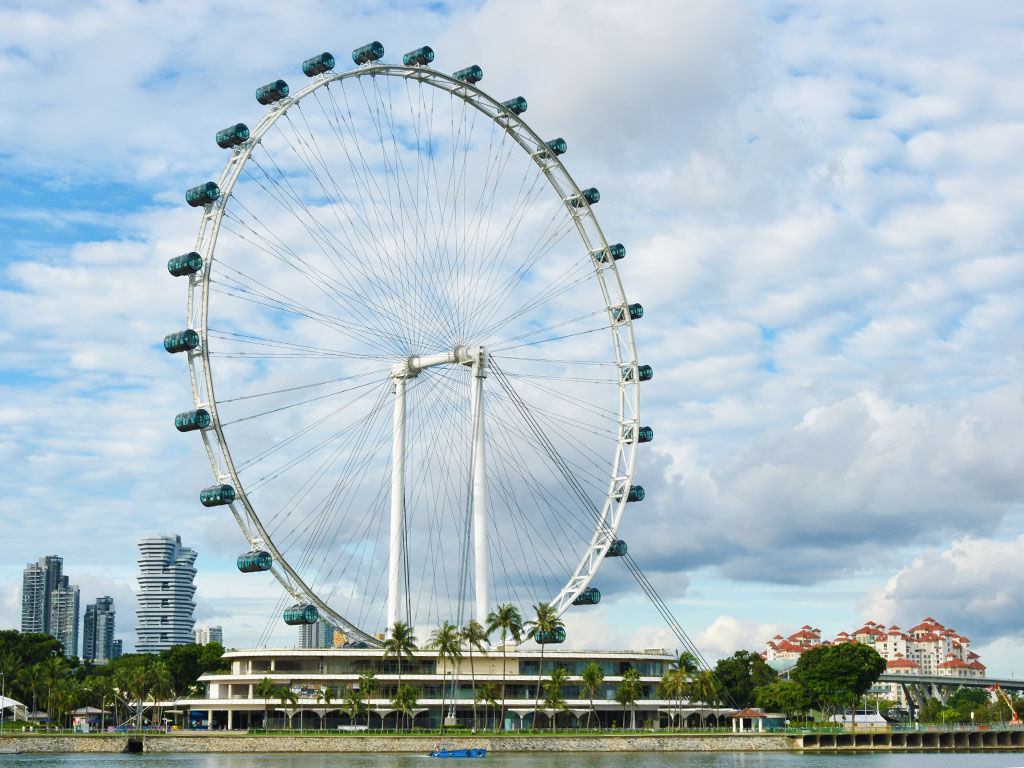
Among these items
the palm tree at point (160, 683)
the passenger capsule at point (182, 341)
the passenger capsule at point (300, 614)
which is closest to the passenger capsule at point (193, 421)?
the passenger capsule at point (182, 341)

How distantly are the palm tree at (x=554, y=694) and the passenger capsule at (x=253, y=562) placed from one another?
42522 millimetres

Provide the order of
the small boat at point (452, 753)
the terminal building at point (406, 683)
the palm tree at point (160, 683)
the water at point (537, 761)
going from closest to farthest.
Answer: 1. the water at point (537, 761)
2. the small boat at point (452, 753)
3. the terminal building at point (406, 683)
4. the palm tree at point (160, 683)

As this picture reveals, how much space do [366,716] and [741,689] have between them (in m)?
69.5

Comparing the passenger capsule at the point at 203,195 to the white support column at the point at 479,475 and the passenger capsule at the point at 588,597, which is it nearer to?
the white support column at the point at 479,475

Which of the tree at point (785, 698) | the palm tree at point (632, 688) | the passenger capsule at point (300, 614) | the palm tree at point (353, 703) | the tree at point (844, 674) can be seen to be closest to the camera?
the passenger capsule at point (300, 614)

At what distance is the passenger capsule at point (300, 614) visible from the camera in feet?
297

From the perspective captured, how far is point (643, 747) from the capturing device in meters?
108

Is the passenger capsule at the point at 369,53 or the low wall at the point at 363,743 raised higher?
the passenger capsule at the point at 369,53

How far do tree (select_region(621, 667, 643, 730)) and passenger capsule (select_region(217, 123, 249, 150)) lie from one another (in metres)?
68.6

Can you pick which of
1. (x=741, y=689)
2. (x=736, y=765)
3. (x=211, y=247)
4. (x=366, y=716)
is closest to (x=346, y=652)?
(x=366, y=716)

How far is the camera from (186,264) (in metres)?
82.8

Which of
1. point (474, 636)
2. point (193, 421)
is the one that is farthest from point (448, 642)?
point (193, 421)

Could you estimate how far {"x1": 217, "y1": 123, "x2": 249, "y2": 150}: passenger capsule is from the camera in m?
85.2

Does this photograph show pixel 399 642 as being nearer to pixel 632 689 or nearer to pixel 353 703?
pixel 353 703
